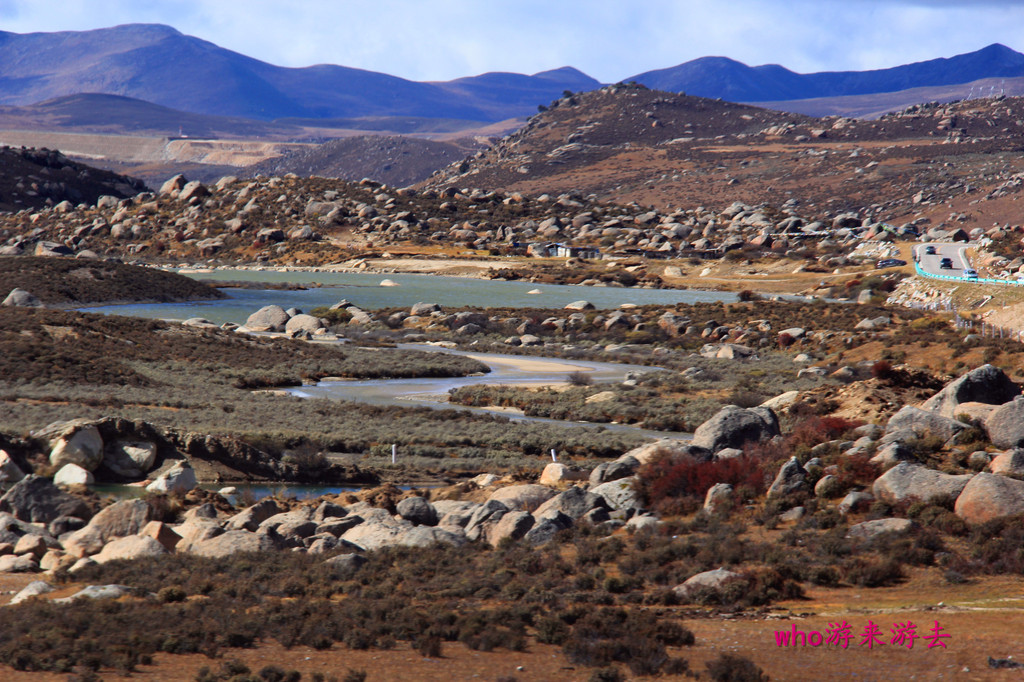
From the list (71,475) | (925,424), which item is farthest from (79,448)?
(925,424)

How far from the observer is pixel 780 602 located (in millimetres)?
15773

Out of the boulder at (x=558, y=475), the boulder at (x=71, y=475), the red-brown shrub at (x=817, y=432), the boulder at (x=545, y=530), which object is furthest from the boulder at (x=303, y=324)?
the boulder at (x=545, y=530)

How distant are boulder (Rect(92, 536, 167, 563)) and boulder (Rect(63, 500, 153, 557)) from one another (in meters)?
0.62

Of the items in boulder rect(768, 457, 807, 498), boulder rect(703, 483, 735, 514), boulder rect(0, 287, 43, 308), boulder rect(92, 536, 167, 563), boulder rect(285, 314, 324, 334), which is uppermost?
boulder rect(768, 457, 807, 498)

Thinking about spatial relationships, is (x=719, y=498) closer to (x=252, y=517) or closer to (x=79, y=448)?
(x=252, y=517)

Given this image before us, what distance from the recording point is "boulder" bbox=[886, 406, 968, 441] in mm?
22656

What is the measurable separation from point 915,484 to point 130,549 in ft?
50.6

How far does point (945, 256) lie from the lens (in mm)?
101250

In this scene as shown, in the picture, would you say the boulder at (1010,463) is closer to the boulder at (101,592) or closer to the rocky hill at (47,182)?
the boulder at (101,592)

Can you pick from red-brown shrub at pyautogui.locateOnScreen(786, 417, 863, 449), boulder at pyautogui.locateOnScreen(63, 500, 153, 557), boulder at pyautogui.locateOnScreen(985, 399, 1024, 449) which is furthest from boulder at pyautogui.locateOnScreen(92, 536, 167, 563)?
boulder at pyautogui.locateOnScreen(985, 399, 1024, 449)

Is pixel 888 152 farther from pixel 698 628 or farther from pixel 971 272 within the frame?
pixel 698 628

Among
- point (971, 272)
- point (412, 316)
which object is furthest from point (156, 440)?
point (971, 272)

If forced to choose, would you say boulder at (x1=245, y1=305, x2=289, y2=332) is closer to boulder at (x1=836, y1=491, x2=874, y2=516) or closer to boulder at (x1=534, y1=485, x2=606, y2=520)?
boulder at (x1=534, y1=485, x2=606, y2=520)

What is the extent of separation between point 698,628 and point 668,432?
81.1 ft
